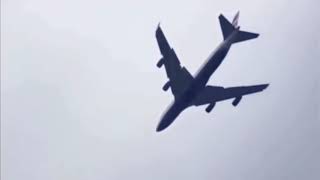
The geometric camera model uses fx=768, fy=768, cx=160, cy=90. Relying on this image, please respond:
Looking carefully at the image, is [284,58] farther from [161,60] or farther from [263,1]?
[161,60]

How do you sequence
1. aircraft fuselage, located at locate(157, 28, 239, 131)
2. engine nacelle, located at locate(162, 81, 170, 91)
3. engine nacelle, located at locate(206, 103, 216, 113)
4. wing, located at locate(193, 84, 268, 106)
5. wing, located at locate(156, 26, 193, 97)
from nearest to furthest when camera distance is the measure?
wing, located at locate(156, 26, 193, 97) < aircraft fuselage, located at locate(157, 28, 239, 131) < engine nacelle, located at locate(162, 81, 170, 91) < wing, located at locate(193, 84, 268, 106) < engine nacelle, located at locate(206, 103, 216, 113)

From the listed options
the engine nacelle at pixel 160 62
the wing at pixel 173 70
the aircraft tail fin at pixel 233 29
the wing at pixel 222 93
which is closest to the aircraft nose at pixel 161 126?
the wing at pixel 173 70

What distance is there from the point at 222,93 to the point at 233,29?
1.33 m

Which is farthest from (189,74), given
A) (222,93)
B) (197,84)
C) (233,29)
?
(233,29)

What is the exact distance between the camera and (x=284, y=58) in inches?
595

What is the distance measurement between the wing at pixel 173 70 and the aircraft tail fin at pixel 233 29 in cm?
101

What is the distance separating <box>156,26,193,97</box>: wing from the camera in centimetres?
1357

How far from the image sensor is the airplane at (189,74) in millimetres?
13688

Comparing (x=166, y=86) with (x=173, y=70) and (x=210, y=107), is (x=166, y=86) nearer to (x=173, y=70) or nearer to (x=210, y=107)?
(x=173, y=70)

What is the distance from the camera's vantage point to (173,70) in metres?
13.8

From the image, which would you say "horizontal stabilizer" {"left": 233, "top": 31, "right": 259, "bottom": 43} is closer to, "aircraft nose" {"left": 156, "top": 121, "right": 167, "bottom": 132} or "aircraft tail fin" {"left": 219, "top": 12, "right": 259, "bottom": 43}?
"aircraft tail fin" {"left": 219, "top": 12, "right": 259, "bottom": 43}

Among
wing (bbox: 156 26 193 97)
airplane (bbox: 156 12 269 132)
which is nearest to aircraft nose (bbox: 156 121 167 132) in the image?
airplane (bbox: 156 12 269 132)

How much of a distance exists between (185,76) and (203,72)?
13.3 inches

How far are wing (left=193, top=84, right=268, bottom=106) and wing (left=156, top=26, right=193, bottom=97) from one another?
513 mm
